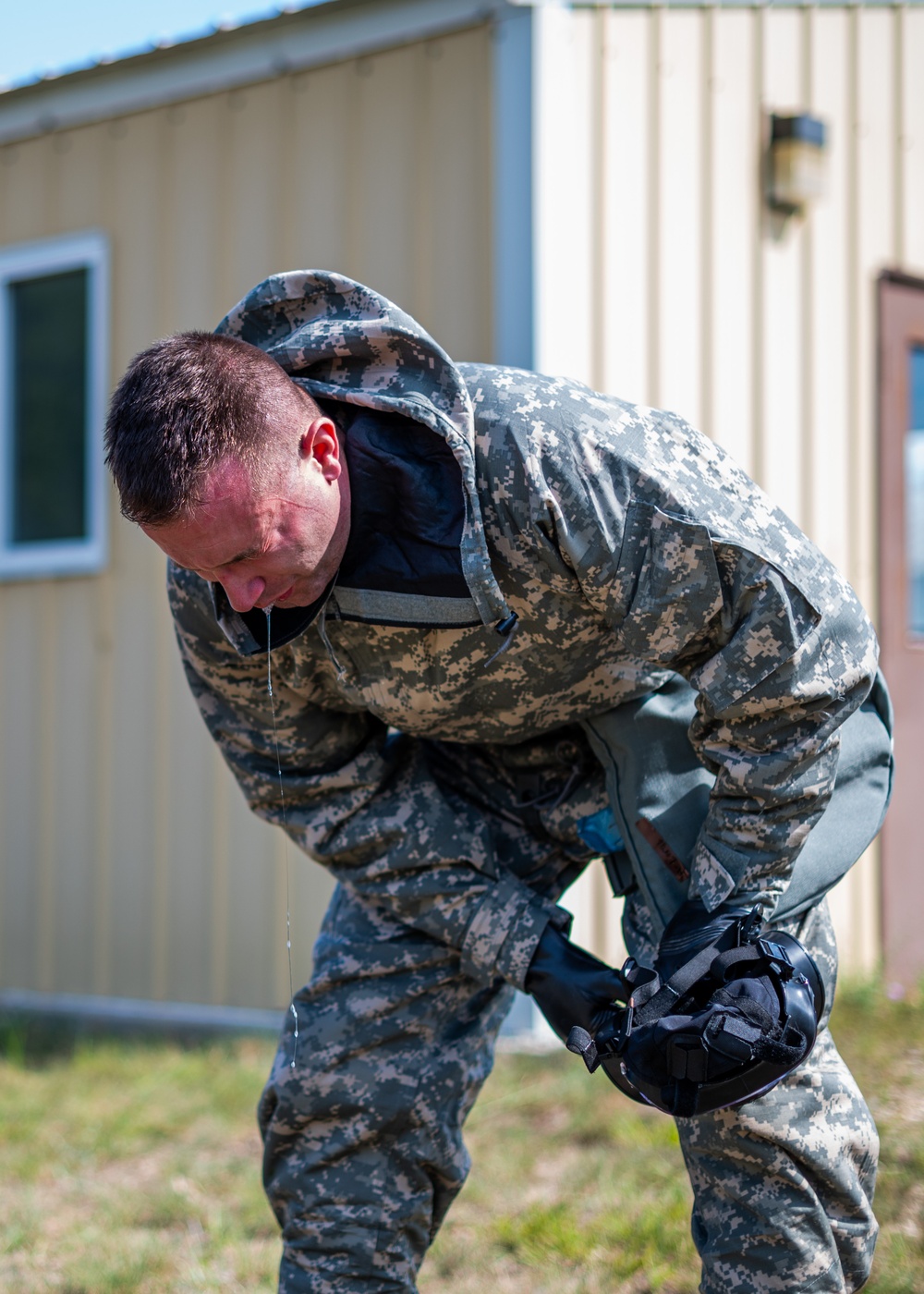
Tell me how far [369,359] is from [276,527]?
0.36 meters

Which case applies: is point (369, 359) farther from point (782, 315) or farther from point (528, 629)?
point (782, 315)

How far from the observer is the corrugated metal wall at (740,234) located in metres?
4.91

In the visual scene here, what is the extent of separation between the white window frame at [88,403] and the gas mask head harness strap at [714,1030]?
3.92 m

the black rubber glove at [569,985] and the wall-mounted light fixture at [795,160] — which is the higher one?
the wall-mounted light fixture at [795,160]

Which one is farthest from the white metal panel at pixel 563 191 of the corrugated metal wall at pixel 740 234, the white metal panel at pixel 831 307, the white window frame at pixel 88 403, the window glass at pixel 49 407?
the window glass at pixel 49 407

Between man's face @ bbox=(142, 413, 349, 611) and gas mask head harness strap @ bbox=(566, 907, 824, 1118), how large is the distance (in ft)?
2.69

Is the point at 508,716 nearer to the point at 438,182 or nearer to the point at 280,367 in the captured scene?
the point at 280,367

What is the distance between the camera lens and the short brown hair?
207 centimetres

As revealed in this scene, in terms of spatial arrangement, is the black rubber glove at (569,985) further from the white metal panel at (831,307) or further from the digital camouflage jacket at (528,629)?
the white metal panel at (831,307)

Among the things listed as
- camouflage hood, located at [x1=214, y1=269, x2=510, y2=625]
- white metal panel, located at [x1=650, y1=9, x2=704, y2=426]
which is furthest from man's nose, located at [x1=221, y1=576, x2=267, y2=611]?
white metal panel, located at [x1=650, y1=9, x2=704, y2=426]

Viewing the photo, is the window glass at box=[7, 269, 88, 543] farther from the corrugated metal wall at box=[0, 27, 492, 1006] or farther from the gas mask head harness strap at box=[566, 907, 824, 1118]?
the gas mask head harness strap at box=[566, 907, 824, 1118]

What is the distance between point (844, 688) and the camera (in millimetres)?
2209

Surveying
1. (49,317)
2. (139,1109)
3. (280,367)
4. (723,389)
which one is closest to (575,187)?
(723,389)

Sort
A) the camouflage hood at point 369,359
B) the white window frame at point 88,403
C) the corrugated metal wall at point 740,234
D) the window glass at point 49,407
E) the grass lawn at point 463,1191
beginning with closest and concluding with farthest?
the camouflage hood at point 369,359
the grass lawn at point 463,1191
the corrugated metal wall at point 740,234
the white window frame at point 88,403
the window glass at point 49,407
